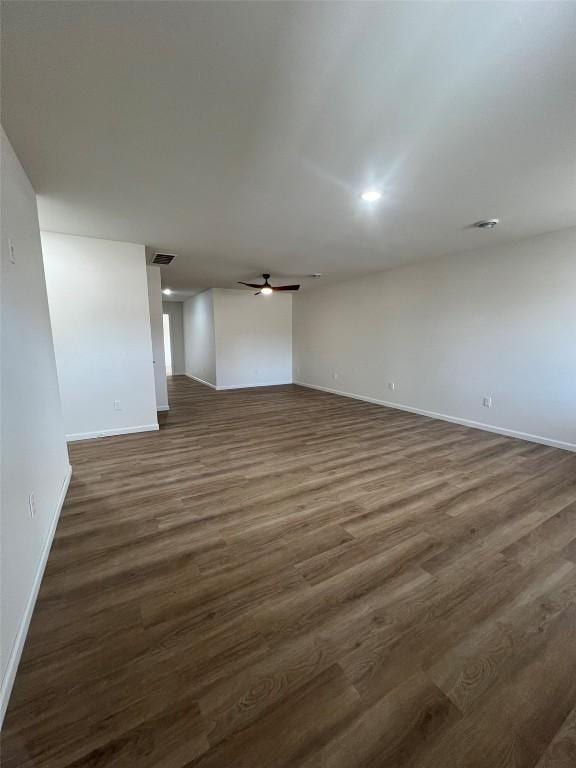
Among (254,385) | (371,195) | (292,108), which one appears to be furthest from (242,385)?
(292,108)

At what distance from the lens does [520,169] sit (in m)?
2.22

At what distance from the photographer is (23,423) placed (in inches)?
66.4

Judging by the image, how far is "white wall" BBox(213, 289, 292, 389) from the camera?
289 inches

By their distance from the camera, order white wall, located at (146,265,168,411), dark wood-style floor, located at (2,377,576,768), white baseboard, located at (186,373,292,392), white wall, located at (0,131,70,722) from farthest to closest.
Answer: white baseboard, located at (186,373,292,392) → white wall, located at (146,265,168,411) → white wall, located at (0,131,70,722) → dark wood-style floor, located at (2,377,576,768)

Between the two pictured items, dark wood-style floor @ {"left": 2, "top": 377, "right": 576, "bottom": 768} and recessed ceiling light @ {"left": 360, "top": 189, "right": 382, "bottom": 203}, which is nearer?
dark wood-style floor @ {"left": 2, "top": 377, "right": 576, "bottom": 768}

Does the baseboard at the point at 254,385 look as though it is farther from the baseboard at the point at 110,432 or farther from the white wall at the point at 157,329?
the baseboard at the point at 110,432

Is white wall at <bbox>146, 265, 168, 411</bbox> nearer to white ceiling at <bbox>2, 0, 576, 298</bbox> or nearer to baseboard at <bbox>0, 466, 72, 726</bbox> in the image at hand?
white ceiling at <bbox>2, 0, 576, 298</bbox>

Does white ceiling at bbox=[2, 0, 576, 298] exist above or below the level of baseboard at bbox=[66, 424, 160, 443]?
above

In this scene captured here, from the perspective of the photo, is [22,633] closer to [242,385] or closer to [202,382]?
[242,385]

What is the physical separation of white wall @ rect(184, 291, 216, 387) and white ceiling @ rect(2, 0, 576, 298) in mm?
4440

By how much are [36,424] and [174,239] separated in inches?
108

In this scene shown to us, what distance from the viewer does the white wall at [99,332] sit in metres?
3.65

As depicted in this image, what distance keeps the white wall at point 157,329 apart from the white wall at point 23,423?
2.71 metres

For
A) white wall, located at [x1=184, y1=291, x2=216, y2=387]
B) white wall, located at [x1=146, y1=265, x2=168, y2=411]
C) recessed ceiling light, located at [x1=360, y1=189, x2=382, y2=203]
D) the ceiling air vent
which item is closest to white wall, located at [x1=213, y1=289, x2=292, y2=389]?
white wall, located at [x1=184, y1=291, x2=216, y2=387]
